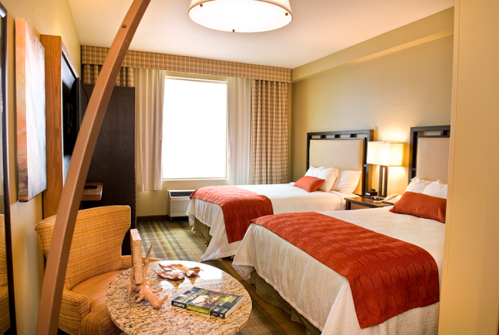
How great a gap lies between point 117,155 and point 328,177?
2.91 meters

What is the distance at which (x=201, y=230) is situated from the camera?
4.74 meters

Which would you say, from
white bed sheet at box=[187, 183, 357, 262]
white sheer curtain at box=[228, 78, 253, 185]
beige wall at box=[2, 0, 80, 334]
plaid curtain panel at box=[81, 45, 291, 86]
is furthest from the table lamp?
beige wall at box=[2, 0, 80, 334]

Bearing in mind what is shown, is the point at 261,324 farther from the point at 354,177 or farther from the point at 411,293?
the point at 354,177

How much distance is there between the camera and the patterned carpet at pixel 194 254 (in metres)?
2.55

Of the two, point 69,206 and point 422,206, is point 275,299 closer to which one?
point 422,206

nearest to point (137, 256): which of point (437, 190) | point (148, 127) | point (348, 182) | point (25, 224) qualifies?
point (25, 224)

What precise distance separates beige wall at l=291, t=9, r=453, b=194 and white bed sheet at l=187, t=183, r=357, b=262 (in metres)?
0.76

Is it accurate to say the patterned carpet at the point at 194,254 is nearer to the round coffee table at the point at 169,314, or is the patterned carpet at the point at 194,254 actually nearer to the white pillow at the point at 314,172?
the round coffee table at the point at 169,314

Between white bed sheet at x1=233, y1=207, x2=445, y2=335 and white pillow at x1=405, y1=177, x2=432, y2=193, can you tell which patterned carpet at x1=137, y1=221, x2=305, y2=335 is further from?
white pillow at x1=405, y1=177, x2=432, y2=193

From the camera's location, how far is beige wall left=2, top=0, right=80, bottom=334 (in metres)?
1.40

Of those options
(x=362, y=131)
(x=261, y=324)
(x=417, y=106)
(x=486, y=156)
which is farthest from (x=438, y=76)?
(x=261, y=324)

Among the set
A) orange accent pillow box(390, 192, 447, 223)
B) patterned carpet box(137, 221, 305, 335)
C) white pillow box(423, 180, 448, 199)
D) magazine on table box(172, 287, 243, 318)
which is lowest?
patterned carpet box(137, 221, 305, 335)

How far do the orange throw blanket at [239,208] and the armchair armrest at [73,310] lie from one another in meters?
2.14

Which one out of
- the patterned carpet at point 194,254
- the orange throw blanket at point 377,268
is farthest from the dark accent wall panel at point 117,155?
the orange throw blanket at point 377,268
